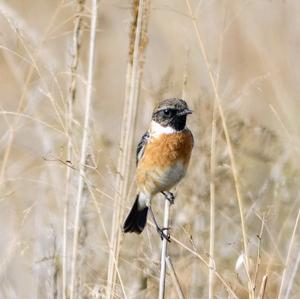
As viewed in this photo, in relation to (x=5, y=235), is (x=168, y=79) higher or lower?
higher

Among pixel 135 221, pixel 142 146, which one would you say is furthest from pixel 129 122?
pixel 135 221

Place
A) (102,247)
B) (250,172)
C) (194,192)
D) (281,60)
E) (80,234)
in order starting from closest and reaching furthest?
1. (80,234)
2. (102,247)
3. (194,192)
4. (250,172)
5. (281,60)

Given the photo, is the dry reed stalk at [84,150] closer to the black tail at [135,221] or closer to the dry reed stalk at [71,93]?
the dry reed stalk at [71,93]

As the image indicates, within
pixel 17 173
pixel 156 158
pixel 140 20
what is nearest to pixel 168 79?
pixel 156 158

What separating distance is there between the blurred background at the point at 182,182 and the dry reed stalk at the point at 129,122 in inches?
1.4

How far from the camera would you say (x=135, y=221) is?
4.31m

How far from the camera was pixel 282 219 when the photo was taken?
4.93 meters

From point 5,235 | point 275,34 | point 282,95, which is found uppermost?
point 275,34

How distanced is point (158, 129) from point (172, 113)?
0.48ft

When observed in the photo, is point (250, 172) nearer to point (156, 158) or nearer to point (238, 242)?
point (238, 242)

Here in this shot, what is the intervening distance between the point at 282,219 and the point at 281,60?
1253 mm

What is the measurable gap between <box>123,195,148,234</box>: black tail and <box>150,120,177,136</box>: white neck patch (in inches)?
14.5

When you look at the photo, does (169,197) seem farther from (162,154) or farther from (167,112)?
(167,112)

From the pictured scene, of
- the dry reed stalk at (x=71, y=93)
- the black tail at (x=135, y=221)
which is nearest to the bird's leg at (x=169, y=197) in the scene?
the black tail at (x=135, y=221)
